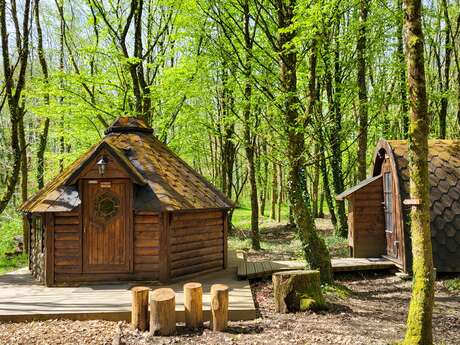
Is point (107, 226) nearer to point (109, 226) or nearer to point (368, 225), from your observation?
point (109, 226)

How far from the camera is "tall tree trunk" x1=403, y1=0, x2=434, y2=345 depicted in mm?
4246

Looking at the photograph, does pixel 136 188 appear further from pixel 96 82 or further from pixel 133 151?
pixel 96 82

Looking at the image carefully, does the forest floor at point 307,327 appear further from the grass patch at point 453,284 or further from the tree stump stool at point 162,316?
the tree stump stool at point 162,316

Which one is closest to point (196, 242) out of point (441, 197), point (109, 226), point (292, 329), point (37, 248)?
point (109, 226)

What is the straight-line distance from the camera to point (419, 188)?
4316 mm

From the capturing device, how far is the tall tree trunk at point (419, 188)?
13.9ft

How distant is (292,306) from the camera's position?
6602 mm

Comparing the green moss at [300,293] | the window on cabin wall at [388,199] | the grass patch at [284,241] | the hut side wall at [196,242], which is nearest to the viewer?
the green moss at [300,293]

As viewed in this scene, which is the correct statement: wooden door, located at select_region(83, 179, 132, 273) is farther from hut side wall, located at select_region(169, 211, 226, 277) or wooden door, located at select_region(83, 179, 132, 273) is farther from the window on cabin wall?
the window on cabin wall

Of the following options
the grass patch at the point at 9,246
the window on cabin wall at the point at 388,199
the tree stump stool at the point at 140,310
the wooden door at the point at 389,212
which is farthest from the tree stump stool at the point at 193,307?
the grass patch at the point at 9,246

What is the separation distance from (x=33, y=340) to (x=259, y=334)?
3211 millimetres

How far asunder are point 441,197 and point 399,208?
1.13 m

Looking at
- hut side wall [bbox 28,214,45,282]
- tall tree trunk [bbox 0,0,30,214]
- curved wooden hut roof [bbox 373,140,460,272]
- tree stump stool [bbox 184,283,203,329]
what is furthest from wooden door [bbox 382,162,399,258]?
tall tree trunk [bbox 0,0,30,214]

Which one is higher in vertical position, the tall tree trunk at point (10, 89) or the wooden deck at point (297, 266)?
the tall tree trunk at point (10, 89)
